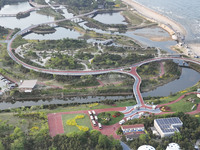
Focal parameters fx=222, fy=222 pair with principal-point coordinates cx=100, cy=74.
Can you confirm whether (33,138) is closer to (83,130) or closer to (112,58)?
(83,130)

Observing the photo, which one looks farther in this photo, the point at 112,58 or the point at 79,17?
the point at 79,17

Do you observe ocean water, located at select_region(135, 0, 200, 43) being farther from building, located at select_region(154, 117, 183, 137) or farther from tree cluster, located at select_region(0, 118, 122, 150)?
tree cluster, located at select_region(0, 118, 122, 150)

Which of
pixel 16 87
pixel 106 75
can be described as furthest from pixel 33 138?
pixel 106 75

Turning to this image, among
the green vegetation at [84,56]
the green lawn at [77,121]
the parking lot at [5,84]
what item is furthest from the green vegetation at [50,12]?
the green lawn at [77,121]

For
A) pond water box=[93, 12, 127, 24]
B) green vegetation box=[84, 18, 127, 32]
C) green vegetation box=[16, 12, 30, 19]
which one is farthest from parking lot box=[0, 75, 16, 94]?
green vegetation box=[16, 12, 30, 19]

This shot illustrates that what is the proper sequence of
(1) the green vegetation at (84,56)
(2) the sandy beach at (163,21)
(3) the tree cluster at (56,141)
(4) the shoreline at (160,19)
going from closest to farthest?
(3) the tree cluster at (56,141)
(1) the green vegetation at (84,56)
(2) the sandy beach at (163,21)
(4) the shoreline at (160,19)

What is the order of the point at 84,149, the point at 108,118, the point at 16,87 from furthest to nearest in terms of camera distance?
the point at 16,87
the point at 108,118
the point at 84,149

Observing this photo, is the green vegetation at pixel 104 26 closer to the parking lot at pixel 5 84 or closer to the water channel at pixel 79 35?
the water channel at pixel 79 35
